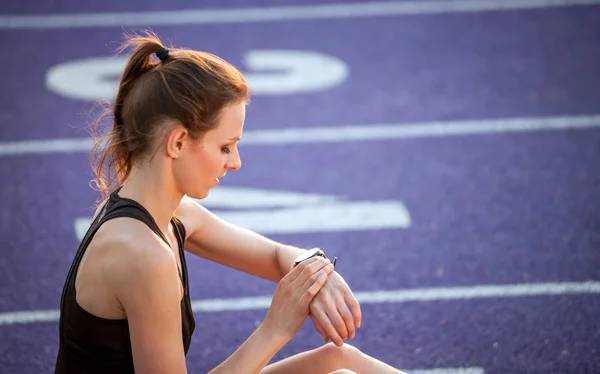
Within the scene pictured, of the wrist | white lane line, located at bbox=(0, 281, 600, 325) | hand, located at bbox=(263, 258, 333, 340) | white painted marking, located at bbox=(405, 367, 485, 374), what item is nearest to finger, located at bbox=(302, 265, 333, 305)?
hand, located at bbox=(263, 258, 333, 340)

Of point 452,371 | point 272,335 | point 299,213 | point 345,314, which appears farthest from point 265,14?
point 272,335

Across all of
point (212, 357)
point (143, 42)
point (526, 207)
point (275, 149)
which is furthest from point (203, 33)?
point (143, 42)

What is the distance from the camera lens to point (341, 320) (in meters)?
3.12

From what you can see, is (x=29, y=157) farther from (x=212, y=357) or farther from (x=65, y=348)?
(x=65, y=348)

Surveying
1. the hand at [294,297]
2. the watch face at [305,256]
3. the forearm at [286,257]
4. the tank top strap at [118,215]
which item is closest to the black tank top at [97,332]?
the tank top strap at [118,215]

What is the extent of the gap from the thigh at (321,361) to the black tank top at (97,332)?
2.33 feet

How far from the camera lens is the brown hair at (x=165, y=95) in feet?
9.66

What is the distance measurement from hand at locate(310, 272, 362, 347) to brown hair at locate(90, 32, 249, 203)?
66 centimetres

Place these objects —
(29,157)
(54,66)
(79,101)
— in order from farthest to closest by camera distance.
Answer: (54,66)
(79,101)
(29,157)

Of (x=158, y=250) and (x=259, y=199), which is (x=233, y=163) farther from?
(x=259, y=199)

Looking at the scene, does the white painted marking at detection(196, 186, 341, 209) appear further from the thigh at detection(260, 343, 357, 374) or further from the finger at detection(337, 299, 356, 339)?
the finger at detection(337, 299, 356, 339)

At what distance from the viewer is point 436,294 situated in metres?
5.04

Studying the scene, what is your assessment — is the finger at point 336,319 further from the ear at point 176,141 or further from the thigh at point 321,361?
the ear at point 176,141

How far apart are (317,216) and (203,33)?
3326 mm
